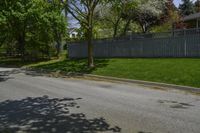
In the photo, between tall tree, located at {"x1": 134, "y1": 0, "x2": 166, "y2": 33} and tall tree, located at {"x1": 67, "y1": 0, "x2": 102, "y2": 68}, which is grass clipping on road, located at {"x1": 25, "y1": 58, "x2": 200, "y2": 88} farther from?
tall tree, located at {"x1": 134, "y1": 0, "x2": 166, "y2": 33}

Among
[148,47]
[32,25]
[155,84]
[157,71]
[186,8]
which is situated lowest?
[155,84]

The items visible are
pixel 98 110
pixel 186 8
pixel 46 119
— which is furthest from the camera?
pixel 186 8

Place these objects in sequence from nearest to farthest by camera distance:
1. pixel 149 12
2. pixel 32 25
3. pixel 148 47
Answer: pixel 148 47 → pixel 32 25 → pixel 149 12

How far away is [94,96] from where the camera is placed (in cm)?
1305

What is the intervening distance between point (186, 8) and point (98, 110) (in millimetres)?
54457

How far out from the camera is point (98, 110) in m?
10.2

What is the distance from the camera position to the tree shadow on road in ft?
26.8

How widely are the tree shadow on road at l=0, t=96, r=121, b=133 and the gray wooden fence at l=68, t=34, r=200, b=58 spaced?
41.6 ft

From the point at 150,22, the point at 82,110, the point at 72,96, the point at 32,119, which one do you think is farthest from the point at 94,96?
the point at 150,22

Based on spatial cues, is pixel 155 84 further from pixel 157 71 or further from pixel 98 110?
pixel 98 110

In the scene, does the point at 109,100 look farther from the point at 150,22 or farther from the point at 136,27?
the point at 136,27

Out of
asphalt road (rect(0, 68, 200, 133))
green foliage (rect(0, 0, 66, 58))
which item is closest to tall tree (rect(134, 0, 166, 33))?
green foliage (rect(0, 0, 66, 58))

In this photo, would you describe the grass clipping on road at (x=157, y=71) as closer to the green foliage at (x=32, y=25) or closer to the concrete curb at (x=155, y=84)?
the concrete curb at (x=155, y=84)

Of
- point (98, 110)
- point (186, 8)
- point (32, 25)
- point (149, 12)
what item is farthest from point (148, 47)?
point (186, 8)
